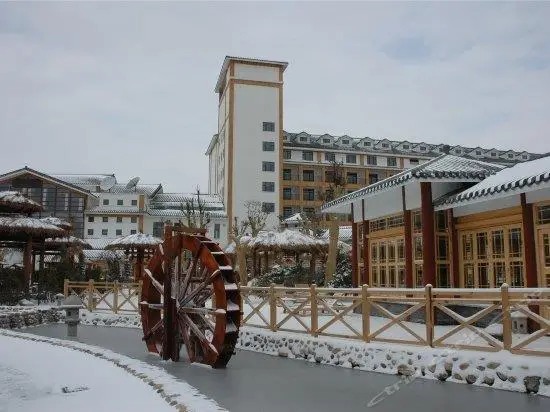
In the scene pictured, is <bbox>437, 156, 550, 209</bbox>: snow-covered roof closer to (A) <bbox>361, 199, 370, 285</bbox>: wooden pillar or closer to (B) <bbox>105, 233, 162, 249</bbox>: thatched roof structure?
(A) <bbox>361, 199, 370, 285</bbox>: wooden pillar

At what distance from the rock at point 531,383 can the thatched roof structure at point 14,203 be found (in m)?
19.6

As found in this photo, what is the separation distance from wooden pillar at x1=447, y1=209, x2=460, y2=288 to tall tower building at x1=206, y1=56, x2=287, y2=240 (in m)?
35.3

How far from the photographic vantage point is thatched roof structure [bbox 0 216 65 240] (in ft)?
64.1

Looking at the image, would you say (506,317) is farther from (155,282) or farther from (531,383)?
(155,282)

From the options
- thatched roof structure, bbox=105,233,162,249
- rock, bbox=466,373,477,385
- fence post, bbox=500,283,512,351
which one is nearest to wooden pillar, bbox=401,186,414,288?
rock, bbox=466,373,477,385

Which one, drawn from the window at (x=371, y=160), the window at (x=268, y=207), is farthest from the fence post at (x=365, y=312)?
the window at (x=371, y=160)

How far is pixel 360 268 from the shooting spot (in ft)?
53.4

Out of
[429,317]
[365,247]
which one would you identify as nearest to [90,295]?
[365,247]

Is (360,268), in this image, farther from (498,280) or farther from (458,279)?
(498,280)

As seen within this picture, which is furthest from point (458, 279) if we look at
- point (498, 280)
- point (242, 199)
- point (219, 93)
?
point (219, 93)

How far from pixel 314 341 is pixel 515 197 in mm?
4746

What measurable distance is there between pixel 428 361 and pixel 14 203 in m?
18.2

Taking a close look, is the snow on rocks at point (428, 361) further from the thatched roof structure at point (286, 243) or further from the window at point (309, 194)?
the window at point (309, 194)

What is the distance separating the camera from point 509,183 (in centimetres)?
985
